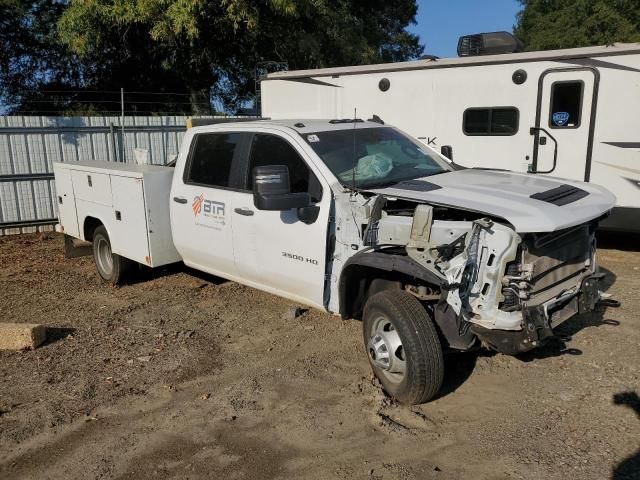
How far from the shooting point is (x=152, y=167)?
6.92 meters

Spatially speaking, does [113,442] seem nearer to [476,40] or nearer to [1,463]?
[1,463]

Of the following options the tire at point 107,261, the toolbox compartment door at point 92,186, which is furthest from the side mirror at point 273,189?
the tire at point 107,261

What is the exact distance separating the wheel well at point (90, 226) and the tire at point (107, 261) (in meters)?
0.11

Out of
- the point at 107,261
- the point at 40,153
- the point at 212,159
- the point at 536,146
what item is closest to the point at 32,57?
the point at 40,153

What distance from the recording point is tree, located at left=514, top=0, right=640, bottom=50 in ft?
102

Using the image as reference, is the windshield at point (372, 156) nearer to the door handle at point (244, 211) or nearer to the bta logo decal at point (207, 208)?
the door handle at point (244, 211)

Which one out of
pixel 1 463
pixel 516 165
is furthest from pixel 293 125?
pixel 516 165

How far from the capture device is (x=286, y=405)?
4.24 meters

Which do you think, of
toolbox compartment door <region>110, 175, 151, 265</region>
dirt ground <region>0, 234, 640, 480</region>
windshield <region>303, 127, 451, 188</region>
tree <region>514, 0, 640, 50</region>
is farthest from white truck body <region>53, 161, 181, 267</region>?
tree <region>514, 0, 640, 50</region>

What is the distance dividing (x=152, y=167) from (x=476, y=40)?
5185 mm

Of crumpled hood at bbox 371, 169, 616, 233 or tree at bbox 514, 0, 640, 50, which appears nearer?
crumpled hood at bbox 371, 169, 616, 233

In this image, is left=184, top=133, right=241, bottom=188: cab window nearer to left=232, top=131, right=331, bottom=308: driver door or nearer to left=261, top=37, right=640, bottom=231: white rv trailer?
left=232, top=131, right=331, bottom=308: driver door

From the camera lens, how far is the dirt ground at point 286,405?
3521 millimetres

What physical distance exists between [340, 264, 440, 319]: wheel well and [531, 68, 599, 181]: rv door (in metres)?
4.28
